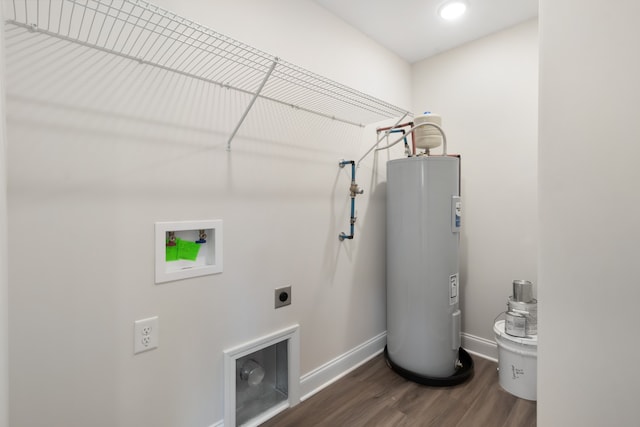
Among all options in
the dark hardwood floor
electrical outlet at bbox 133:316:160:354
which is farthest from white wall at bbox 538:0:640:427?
electrical outlet at bbox 133:316:160:354

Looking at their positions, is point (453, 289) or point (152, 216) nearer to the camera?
point (152, 216)

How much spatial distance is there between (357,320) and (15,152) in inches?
78.0

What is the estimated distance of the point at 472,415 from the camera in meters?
1.61

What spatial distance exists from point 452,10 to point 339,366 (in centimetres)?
243

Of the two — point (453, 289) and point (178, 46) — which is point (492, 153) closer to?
point (453, 289)

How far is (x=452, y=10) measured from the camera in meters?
1.85

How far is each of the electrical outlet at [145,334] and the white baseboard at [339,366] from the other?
3.00 ft

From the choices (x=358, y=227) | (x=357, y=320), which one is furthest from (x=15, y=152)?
(x=357, y=320)

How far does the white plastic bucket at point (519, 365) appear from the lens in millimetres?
1706

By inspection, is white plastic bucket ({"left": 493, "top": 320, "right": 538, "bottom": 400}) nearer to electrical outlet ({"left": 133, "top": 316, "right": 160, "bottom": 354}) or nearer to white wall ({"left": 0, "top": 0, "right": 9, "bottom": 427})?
electrical outlet ({"left": 133, "top": 316, "right": 160, "bottom": 354})

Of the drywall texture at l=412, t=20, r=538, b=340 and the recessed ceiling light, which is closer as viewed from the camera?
the recessed ceiling light

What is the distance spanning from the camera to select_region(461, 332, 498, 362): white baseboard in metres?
2.17

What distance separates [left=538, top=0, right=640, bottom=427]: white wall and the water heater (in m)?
0.95

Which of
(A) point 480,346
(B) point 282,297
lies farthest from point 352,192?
(A) point 480,346
